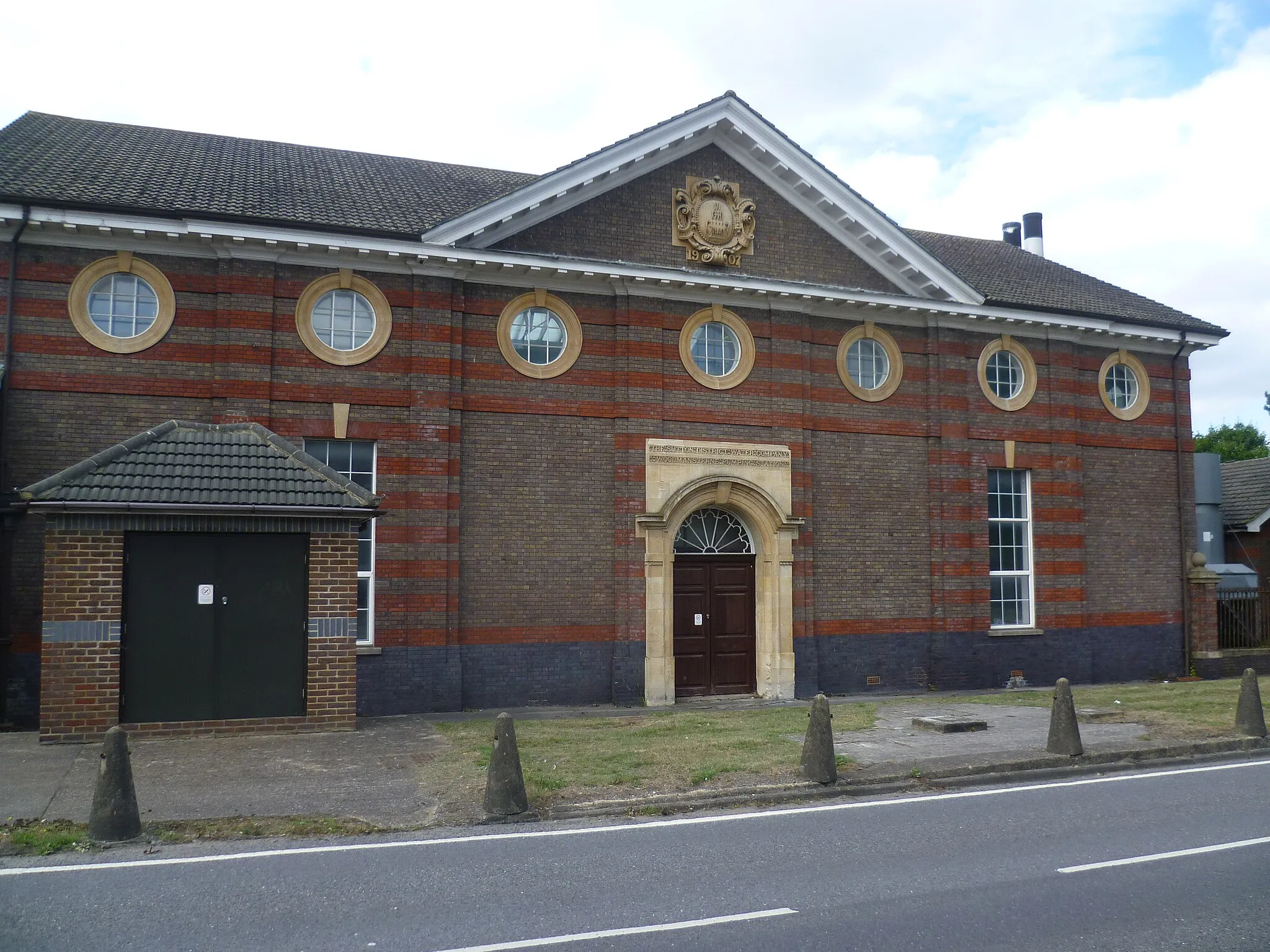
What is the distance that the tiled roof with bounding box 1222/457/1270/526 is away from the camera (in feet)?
83.8

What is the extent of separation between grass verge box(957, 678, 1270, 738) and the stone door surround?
10.6ft

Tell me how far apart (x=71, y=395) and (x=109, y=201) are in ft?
8.90

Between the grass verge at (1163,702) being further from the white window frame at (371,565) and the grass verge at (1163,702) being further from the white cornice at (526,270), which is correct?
the white window frame at (371,565)

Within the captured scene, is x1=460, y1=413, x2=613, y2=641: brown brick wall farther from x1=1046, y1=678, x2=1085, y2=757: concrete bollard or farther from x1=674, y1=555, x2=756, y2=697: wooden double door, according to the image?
x1=1046, y1=678, x2=1085, y2=757: concrete bollard

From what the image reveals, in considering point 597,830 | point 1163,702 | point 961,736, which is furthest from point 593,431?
point 1163,702

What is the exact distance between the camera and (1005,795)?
32.3 ft

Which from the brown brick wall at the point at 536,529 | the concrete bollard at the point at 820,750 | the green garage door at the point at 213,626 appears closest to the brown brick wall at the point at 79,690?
the green garage door at the point at 213,626

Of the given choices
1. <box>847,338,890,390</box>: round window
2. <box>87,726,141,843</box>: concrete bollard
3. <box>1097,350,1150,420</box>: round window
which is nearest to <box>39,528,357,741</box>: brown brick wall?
<box>87,726,141,843</box>: concrete bollard

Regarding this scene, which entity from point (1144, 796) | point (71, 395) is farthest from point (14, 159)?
point (1144, 796)

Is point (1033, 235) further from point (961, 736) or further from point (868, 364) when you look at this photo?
point (961, 736)

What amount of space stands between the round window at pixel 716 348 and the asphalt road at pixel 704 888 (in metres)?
9.54

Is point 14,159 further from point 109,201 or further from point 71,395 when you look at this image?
point 71,395

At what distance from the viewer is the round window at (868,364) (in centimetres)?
1833

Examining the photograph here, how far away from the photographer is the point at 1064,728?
1133 centimetres
